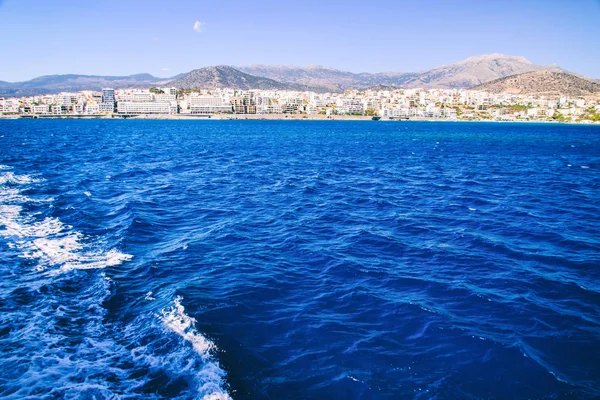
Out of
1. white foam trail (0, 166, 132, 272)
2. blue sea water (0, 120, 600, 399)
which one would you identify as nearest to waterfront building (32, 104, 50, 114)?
blue sea water (0, 120, 600, 399)

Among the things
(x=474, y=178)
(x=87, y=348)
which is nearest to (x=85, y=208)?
(x=87, y=348)

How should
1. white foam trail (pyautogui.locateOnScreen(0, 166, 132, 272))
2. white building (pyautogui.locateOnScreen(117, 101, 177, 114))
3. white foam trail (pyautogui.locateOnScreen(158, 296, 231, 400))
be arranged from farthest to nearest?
white building (pyautogui.locateOnScreen(117, 101, 177, 114)), white foam trail (pyautogui.locateOnScreen(0, 166, 132, 272)), white foam trail (pyautogui.locateOnScreen(158, 296, 231, 400))

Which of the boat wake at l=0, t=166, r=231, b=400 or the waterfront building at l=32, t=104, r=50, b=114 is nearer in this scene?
the boat wake at l=0, t=166, r=231, b=400

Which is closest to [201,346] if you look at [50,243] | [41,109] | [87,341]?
[87,341]

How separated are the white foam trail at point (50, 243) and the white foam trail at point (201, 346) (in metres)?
4.27

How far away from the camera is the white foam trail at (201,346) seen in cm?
666

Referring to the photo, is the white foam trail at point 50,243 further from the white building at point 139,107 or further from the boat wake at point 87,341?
the white building at point 139,107

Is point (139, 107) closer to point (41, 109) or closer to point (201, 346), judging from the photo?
point (41, 109)

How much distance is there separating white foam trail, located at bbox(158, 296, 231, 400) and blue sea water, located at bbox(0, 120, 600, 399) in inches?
1.6

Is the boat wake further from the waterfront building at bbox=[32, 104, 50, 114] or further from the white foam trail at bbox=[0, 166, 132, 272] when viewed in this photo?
the waterfront building at bbox=[32, 104, 50, 114]

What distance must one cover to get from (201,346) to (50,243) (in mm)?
9303

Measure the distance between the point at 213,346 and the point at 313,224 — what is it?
31.9 feet

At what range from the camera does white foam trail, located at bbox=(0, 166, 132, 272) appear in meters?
12.3

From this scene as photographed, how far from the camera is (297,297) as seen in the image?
10.5 meters
